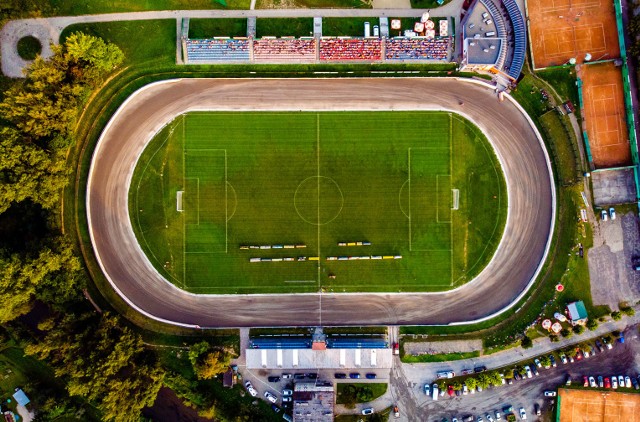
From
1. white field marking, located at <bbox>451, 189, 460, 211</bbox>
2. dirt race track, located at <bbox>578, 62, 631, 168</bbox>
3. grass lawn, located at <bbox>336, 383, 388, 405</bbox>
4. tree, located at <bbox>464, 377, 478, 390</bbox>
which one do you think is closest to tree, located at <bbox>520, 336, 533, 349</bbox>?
tree, located at <bbox>464, 377, 478, 390</bbox>

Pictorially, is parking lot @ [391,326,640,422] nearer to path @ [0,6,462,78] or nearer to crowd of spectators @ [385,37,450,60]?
crowd of spectators @ [385,37,450,60]

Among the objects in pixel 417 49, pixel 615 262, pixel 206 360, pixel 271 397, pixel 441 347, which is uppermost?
pixel 417 49

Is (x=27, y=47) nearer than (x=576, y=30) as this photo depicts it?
Yes

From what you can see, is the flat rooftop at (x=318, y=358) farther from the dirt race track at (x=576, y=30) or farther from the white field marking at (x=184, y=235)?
the dirt race track at (x=576, y=30)

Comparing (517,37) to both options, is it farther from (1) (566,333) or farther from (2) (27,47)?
(2) (27,47)

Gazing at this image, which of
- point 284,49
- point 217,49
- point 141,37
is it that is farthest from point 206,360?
point 141,37

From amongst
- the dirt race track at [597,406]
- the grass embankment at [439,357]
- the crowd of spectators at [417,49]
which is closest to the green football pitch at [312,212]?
the grass embankment at [439,357]

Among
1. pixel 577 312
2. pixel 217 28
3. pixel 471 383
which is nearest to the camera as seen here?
pixel 471 383
